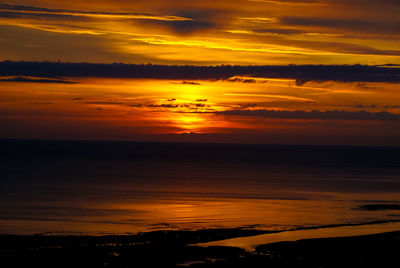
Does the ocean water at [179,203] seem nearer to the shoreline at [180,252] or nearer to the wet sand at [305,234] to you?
the wet sand at [305,234]

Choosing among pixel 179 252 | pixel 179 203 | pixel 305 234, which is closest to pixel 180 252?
pixel 179 252

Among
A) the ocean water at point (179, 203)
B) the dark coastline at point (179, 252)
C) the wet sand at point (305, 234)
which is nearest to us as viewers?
the dark coastline at point (179, 252)

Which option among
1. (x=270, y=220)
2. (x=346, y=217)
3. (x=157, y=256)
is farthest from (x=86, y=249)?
(x=346, y=217)

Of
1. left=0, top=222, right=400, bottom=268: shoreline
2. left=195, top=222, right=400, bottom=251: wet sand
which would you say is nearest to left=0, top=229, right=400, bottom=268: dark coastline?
left=0, top=222, right=400, bottom=268: shoreline

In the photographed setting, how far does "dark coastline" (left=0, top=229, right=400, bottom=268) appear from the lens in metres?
28.5

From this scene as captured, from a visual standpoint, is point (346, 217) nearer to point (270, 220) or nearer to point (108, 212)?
point (270, 220)

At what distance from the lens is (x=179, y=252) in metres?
31.2

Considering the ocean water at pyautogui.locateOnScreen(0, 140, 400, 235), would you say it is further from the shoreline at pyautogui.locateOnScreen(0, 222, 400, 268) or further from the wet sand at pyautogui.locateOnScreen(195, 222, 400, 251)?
the shoreline at pyautogui.locateOnScreen(0, 222, 400, 268)

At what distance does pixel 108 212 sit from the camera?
49.1 m

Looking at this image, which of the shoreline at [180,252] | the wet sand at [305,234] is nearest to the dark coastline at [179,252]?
the shoreline at [180,252]

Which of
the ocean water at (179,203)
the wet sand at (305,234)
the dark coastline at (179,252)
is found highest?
the ocean water at (179,203)

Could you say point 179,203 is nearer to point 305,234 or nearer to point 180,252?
point 305,234

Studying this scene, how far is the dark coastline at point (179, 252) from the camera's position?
93.5 feet

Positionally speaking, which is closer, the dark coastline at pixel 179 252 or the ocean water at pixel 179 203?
the dark coastline at pixel 179 252
